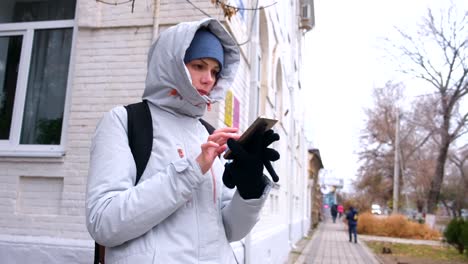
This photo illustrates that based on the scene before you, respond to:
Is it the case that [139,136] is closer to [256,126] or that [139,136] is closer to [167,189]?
[167,189]

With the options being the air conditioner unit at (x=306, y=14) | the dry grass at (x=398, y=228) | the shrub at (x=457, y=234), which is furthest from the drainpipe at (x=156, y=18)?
the dry grass at (x=398, y=228)

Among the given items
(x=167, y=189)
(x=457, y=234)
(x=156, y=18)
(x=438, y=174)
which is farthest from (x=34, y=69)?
Answer: (x=438, y=174)

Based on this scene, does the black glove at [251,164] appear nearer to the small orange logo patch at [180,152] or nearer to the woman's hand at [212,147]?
the woman's hand at [212,147]

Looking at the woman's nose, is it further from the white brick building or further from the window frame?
the window frame

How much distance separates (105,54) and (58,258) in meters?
2.31

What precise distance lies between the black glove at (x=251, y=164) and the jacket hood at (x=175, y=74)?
297 mm

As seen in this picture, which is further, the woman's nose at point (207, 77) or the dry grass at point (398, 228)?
the dry grass at point (398, 228)

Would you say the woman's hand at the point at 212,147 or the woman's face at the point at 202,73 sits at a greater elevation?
the woman's face at the point at 202,73

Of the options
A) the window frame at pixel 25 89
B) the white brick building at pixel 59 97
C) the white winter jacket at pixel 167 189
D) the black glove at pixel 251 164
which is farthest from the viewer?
the window frame at pixel 25 89

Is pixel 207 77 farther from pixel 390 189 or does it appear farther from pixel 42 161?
pixel 390 189

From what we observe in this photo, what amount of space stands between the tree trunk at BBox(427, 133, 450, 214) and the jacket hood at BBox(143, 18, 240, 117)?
31682 mm

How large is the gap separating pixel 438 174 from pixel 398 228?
25.6 ft

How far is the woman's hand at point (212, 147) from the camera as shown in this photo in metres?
1.47

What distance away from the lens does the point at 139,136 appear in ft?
5.26
